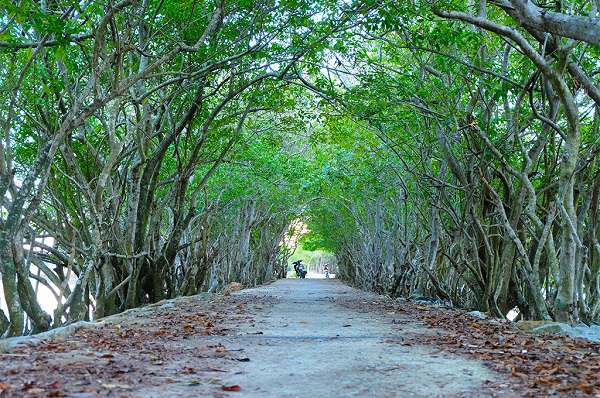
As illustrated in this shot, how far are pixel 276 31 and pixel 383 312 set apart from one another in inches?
210

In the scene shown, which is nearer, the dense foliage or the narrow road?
the narrow road

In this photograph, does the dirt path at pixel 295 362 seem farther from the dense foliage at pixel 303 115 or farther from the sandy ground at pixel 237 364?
the dense foliage at pixel 303 115

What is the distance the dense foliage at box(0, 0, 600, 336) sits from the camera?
7.36 m

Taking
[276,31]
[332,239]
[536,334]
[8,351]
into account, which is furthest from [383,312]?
[332,239]

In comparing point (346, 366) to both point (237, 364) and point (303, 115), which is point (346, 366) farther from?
point (303, 115)

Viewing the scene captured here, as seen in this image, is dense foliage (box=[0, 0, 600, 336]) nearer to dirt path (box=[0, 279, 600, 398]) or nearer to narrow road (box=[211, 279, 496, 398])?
dirt path (box=[0, 279, 600, 398])

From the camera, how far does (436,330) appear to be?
7.94 m

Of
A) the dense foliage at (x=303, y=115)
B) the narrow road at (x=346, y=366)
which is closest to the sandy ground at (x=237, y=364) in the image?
the narrow road at (x=346, y=366)

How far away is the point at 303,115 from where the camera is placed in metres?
13.7

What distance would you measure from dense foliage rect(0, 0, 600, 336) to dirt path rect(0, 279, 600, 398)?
5.28 ft

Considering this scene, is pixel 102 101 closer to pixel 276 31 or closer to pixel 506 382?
pixel 276 31

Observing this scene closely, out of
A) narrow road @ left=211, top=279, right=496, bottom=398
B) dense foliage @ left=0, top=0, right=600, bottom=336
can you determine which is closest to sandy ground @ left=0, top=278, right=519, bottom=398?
narrow road @ left=211, top=279, right=496, bottom=398

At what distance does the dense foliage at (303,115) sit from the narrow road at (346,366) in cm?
260

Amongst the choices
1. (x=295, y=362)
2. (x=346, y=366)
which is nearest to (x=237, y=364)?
(x=295, y=362)
